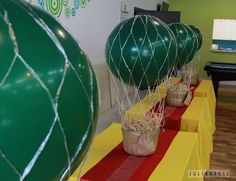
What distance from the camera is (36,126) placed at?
0.48m

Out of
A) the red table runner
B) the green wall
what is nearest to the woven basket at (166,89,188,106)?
the red table runner

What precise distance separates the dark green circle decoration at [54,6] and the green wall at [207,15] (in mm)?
5662

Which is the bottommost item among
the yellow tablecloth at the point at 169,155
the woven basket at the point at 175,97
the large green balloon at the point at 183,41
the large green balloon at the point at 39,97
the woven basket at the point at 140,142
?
the woven basket at the point at 175,97

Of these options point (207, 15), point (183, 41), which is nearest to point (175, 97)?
point (183, 41)

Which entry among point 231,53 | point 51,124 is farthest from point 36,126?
point 231,53

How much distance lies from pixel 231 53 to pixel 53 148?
743 centimetres

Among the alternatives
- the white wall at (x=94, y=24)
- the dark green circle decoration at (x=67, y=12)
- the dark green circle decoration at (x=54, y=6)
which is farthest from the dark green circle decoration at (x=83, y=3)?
the dark green circle decoration at (x=54, y=6)

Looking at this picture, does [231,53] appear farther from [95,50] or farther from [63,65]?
[63,65]

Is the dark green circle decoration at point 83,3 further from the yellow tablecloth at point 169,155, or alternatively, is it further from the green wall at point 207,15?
the green wall at point 207,15

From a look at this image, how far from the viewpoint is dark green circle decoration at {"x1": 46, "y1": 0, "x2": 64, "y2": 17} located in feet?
6.73

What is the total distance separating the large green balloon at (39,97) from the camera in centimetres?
46

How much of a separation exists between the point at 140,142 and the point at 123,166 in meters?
0.14

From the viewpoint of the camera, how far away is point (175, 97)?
8.61 feet

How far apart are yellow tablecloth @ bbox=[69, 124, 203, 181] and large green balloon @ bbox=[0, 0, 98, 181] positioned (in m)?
0.78
